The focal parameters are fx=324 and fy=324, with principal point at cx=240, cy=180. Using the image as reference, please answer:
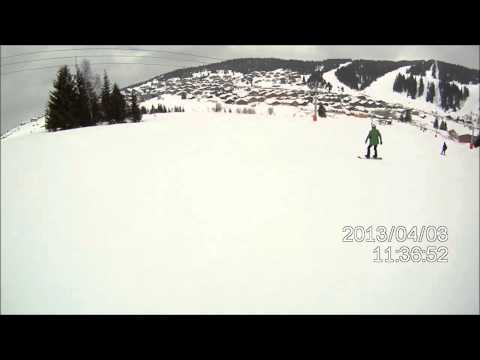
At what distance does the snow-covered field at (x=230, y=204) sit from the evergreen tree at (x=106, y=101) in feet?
0.44

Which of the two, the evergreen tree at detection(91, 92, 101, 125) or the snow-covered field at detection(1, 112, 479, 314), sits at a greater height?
the evergreen tree at detection(91, 92, 101, 125)

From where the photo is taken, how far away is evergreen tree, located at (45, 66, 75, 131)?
11.9 ft

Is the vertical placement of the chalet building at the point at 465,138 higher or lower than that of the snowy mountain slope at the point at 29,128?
lower

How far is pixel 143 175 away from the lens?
3732 millimetres

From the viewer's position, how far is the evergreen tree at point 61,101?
3625 millimetres

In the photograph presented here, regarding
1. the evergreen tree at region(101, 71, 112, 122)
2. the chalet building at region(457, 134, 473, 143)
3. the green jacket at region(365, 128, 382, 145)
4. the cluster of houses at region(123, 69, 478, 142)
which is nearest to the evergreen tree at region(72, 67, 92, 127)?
the evergreen tree at region(101, 71, 112, 122)

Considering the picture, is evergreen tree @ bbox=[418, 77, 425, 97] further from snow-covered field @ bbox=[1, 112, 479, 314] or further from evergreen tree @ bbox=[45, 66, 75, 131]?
evergreen tree @ bbox=[45, 66, 75, 131]

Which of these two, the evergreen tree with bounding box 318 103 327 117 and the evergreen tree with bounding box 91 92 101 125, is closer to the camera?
the evergreen tree with bounding box 91 92 101 125

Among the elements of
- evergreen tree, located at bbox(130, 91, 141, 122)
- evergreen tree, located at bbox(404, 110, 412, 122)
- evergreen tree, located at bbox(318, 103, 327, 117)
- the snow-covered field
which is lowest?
the snow-covered field

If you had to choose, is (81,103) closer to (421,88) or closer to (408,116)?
(408,116)

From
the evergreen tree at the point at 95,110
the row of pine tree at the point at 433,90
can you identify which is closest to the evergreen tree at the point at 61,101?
the evergreen tree at the point at 95,110

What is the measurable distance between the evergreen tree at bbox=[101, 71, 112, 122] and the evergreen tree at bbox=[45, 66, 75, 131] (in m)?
0.31

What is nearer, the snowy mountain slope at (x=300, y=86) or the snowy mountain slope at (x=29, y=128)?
the snowy mountain slope at (x=29, y=128)

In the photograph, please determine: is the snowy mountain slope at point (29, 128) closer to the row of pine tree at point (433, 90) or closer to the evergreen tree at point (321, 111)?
the evergreen tree at point (321, 111)
